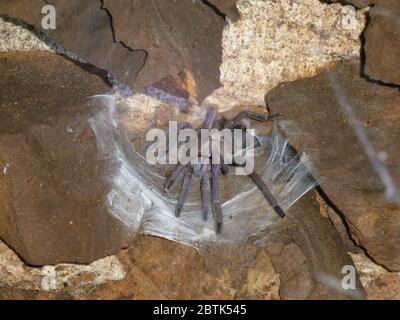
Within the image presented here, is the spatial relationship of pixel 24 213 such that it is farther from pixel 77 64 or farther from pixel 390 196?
pixel 390 196

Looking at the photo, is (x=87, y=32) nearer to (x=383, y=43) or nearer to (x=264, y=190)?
(x=264, y=190)

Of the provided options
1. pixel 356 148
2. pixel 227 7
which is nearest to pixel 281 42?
pixel 227 7

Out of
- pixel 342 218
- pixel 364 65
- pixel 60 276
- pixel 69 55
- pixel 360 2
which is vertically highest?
pixel 360 2

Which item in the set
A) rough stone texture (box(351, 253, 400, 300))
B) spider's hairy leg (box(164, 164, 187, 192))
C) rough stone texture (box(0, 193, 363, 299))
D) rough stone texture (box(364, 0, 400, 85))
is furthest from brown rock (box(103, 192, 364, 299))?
rough stone texture (box(364, 0, 400, 85))

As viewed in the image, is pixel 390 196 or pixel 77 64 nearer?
pixel 390 196

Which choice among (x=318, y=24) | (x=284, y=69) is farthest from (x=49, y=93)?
(x=318, y=24)

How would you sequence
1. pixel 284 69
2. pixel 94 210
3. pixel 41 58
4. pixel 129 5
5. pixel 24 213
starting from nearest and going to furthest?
1. pixel 129 5
2. pixel 24 213
3. pixel 94 210
4. pixel 41 58
5. pixel 284 69
